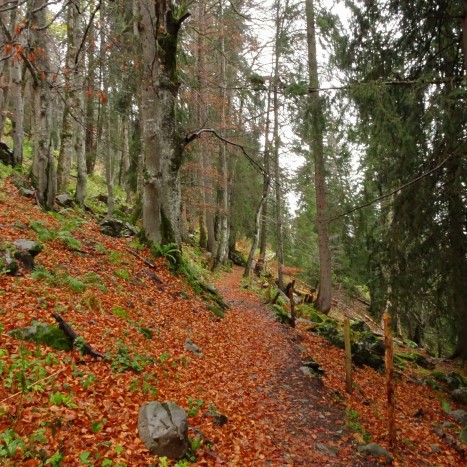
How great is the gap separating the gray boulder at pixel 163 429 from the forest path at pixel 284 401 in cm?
116

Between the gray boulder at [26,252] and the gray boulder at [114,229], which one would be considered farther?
the gray boulder at [114,229]

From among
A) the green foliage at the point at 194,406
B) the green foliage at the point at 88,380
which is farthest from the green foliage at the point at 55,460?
the green foliage at the point at 194,406

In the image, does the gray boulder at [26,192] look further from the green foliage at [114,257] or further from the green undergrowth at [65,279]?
the green undergrowth at [65,279]

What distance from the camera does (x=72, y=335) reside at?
17.2 feet

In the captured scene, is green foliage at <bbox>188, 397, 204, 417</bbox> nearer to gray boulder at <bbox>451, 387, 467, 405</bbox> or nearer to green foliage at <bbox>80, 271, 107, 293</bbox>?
green foliage at <bbox>80, 271, 107, 293</bbox>

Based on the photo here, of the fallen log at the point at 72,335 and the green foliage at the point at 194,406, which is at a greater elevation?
the fallen log at the point at 72,335

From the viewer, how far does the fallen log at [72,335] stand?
5.16 metres

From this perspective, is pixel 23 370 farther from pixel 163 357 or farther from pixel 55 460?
pixel 163 357

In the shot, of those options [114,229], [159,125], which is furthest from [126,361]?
[159,125]

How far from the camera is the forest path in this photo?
5094 millimetres

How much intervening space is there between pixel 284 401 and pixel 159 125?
25.7 feet

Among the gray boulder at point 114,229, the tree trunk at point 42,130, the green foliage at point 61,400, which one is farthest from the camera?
the gray boulder at point 114,229

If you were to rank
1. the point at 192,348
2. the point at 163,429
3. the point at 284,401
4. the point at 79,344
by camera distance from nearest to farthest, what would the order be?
1. the point at 163,429
2. the point at 79,344
3. the point at 284,401
4. the point at 192,348

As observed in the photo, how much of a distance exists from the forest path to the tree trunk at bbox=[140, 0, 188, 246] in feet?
12.7
